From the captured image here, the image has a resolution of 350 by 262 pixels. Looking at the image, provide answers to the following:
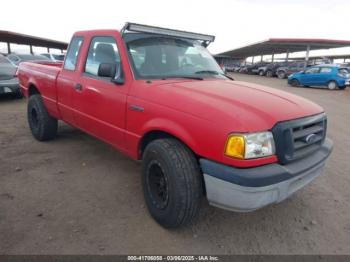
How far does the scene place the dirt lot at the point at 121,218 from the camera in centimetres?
274

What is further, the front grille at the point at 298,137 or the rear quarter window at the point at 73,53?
the rear quarter window at the point at 73,53

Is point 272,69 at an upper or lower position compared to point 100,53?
lower

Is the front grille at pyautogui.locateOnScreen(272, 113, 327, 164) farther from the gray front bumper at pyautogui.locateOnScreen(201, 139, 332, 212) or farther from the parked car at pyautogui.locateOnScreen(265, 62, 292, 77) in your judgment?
the parked car at pyautogui.locateOnScreen(265, 62, 292, 77)

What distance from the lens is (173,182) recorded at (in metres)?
2.67

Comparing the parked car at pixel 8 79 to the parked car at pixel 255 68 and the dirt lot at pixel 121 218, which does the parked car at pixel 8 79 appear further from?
the parked car at pixel 255 68

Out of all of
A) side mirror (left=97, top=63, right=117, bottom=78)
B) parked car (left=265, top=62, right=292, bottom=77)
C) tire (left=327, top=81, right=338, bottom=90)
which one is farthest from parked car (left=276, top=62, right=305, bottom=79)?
side mirror (left=97, top=63, right=117, bottom=78)

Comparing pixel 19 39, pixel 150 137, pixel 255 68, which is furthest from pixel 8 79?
pixel 255 68

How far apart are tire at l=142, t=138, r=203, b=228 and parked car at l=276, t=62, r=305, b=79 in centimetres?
3063

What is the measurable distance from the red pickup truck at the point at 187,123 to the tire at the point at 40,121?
121 centimetres

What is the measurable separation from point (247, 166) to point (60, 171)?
288 centimetres

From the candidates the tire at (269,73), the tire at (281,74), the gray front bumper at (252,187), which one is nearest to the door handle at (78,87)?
the gray front bumper at (252,187)

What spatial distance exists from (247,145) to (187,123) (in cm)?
55

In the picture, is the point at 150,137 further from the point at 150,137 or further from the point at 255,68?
the point at 255,68

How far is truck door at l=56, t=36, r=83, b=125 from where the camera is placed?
14.1 feet
